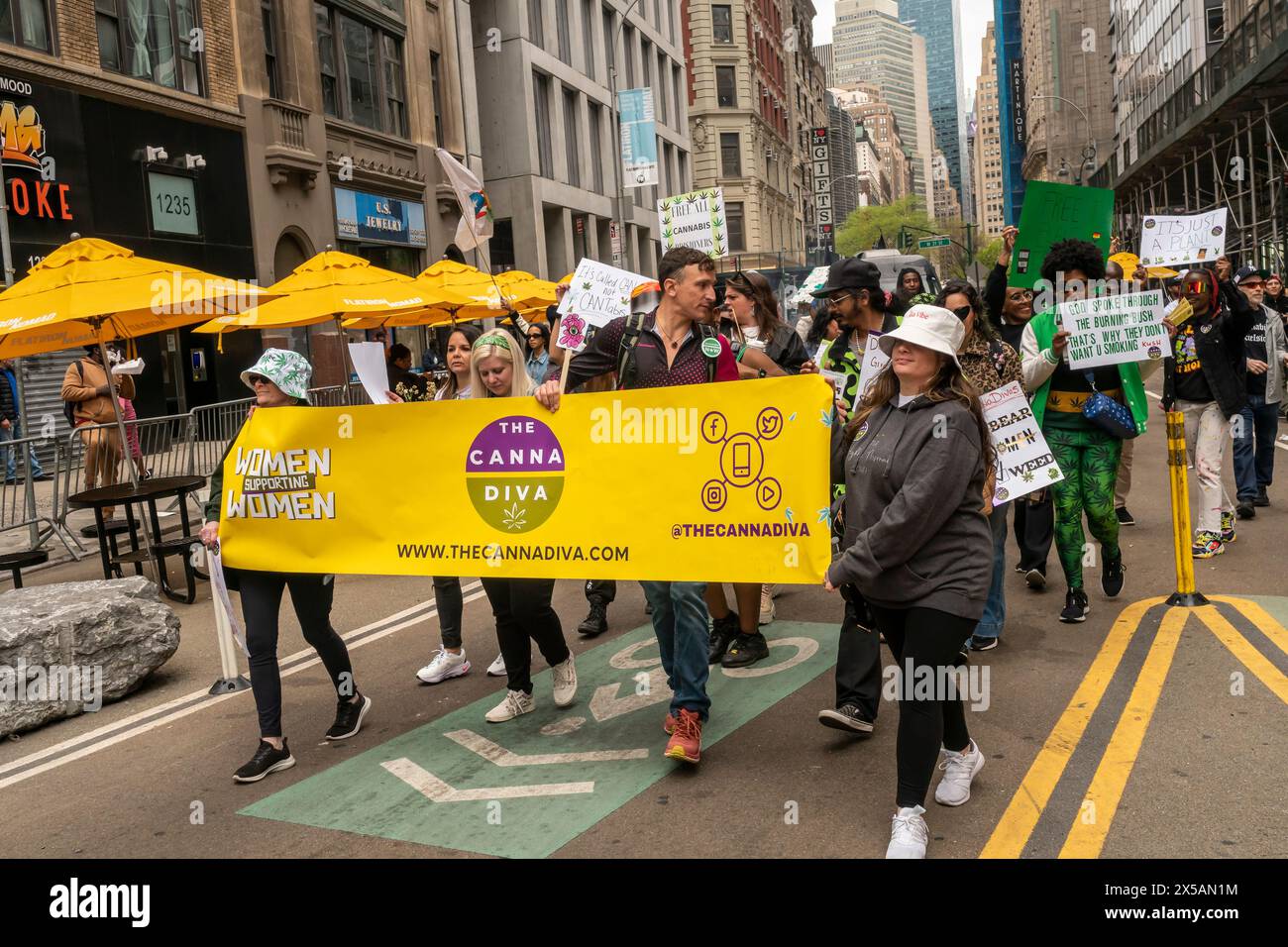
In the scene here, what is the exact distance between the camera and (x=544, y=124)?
1533 inches

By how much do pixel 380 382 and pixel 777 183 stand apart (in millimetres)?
74178

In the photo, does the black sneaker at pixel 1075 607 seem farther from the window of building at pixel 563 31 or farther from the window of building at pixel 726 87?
the window of building at pixel 726 87

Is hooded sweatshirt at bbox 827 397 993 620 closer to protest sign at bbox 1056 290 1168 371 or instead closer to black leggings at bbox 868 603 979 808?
black leggings at bbox 868 603 979 808

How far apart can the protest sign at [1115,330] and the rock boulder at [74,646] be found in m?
5.77

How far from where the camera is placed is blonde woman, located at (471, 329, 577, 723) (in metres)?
5.52

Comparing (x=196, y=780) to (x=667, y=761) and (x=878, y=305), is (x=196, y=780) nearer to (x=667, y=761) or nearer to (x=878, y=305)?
(x=667, y=761)

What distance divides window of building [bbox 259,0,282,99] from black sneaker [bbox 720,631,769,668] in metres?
21.4

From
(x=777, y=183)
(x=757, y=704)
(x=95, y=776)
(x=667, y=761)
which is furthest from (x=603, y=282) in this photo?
(x=777, y=183)

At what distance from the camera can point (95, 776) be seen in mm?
5520

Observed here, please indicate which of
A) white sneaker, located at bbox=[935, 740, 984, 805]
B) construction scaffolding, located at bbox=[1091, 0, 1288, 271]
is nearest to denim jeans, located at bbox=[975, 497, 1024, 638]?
white sneaker, located at bbox=[935, 740, 984, 805]

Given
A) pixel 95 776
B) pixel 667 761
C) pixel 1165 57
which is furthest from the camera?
pixel 1165 57

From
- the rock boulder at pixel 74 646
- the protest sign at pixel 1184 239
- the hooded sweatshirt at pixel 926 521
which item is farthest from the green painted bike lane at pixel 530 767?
the protest sign at pixel 1184 239

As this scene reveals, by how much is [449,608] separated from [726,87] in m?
67.0

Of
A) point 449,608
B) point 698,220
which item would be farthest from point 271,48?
point 449,608
